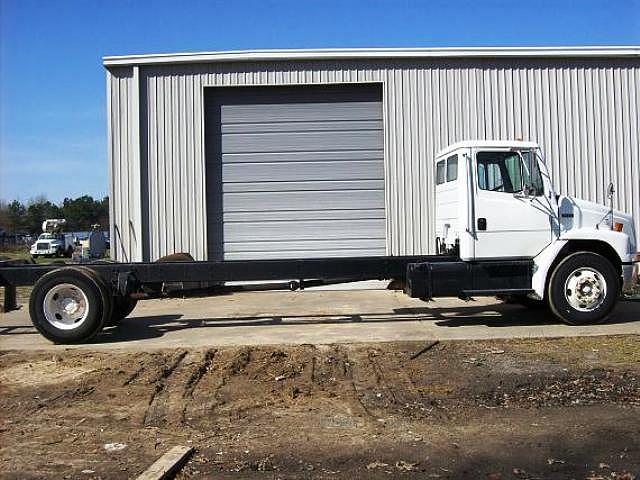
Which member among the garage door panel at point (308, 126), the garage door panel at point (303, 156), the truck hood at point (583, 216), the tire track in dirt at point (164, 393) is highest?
the garage door panel at point (308, 126)

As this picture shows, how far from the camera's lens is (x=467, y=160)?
1022cm

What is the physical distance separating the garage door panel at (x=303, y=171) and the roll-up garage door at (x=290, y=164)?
0.08 ft

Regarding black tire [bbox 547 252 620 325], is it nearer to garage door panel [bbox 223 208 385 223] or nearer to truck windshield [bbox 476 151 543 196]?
truck windshield [bbox 476 151 543 196]

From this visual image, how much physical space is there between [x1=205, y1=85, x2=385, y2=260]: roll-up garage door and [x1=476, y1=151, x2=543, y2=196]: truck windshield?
622cm

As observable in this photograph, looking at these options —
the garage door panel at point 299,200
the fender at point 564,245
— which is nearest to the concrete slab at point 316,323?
the fender at point 564,245

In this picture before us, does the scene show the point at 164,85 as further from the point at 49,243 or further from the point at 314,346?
the point at 49,243

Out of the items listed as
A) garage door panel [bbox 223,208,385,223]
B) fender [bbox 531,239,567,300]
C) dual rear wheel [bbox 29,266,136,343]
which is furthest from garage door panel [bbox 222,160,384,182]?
dual rear wheel [bbox 29,266,136,343]

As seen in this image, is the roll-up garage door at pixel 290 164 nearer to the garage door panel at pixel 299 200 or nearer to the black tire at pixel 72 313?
the garage door panel at pixel 299 200

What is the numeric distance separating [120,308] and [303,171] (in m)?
6.92

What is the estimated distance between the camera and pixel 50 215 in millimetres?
94562

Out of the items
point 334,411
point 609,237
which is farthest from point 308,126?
point 334,411

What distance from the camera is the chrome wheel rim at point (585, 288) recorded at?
33.2ft

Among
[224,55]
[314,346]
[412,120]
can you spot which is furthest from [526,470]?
[224,55]

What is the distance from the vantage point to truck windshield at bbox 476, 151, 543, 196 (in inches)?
399
